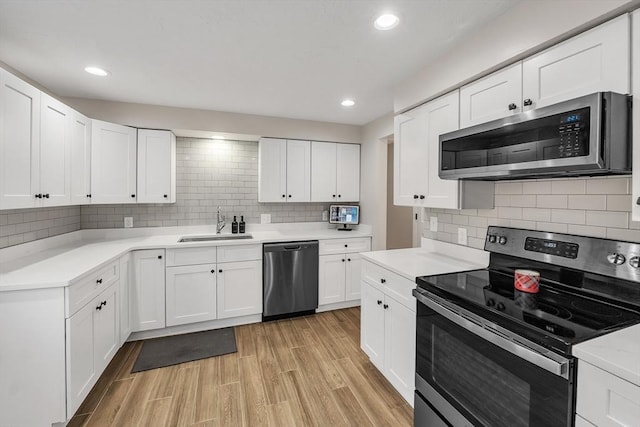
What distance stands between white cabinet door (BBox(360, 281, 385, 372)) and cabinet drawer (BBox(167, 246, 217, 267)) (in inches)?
64.0

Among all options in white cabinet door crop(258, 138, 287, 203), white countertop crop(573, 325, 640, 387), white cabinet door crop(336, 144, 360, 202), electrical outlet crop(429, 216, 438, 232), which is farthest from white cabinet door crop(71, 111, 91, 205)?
white countertop crop(573, 325, 640, 387)

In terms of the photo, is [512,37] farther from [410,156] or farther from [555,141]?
[410,156]

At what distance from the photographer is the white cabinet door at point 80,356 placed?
1.64 m

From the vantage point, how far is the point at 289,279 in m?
3.20

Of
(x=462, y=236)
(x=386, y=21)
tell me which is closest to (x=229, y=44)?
(x=386, y=21)

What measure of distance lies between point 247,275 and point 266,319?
0.58m

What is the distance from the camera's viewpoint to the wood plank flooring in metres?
1.79

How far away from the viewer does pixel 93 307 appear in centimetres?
194

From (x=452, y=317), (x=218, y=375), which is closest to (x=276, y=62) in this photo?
(x=452, y=317)

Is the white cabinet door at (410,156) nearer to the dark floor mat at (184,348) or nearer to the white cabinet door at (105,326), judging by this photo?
the dark floor mat at (184,348)

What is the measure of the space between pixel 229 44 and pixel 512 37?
1647mm

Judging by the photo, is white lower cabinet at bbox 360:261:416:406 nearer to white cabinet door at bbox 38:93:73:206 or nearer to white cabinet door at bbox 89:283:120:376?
white cabinet door at bbox 89:283:120:376

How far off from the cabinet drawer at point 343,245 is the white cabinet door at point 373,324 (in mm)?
1073

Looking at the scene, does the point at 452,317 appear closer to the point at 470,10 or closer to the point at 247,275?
the point at 470,10
